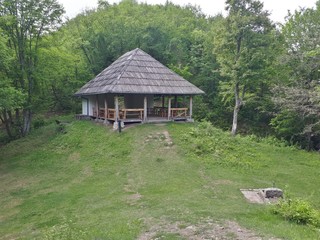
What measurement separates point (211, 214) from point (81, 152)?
11.6 metres

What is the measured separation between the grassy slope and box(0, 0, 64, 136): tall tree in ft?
17.9

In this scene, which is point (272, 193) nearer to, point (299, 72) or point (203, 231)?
point (203, 231)

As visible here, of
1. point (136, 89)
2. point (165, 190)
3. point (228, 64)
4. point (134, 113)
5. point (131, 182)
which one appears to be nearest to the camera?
point (165, 190)

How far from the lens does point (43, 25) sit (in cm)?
2497

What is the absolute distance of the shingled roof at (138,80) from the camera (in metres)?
20.4

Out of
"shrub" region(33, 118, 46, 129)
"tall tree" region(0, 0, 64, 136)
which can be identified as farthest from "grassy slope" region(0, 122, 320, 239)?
"shrub" region(33, 118, 46, 129)

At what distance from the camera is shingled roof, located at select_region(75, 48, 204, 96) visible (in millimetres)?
20422

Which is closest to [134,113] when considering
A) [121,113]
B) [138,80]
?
[121,113]

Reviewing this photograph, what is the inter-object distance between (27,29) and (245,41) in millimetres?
17617

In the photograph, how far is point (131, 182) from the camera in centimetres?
1352

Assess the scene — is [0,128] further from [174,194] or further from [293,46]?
[293,46]

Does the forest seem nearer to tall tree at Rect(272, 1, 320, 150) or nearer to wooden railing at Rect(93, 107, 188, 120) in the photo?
tall tree at Rect(272, 1, 320, 150)

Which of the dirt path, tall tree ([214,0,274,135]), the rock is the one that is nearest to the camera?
the dirt path

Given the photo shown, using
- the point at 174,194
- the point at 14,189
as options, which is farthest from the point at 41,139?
the point at 174,194
